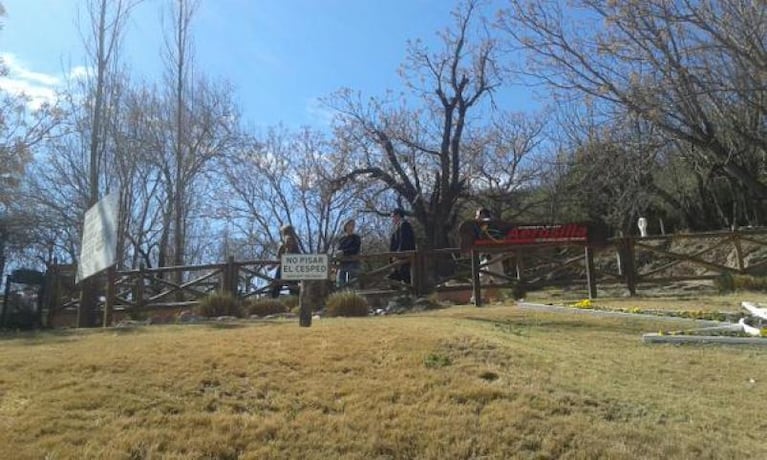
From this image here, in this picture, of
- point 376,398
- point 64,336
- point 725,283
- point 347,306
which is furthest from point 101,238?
point 725,283

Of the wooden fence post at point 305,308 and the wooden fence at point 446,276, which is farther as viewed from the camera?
the wooden fence at point 446,276

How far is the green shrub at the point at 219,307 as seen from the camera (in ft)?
47.2

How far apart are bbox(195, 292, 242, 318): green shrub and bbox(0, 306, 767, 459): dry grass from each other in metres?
5.81

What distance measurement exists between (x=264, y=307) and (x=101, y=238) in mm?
4132

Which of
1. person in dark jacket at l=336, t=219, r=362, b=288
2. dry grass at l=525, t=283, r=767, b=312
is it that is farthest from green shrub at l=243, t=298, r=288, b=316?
dry grass at l=525, t=283, r=767, b=312

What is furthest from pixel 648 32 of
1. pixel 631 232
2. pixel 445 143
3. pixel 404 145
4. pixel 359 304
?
pixel 631 232

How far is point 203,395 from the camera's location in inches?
240

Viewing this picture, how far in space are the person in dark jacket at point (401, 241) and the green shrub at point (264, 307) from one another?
329 centimetres

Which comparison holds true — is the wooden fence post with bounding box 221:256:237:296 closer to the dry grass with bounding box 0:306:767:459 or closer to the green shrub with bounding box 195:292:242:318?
the green shrub with bounding box 195:292:242:318

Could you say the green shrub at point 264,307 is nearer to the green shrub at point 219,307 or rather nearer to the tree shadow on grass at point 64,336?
the green shrub at point 219,307

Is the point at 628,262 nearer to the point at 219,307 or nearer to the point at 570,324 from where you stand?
the point at 570,324

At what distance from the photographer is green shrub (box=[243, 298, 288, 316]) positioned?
14719 millimetres

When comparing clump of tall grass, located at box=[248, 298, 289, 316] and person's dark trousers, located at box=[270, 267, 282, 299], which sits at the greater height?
person's dark trousers, located at box=[270, 267, 282, 299]

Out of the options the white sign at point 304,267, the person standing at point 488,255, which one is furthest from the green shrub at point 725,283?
the white sign at point 304,267
